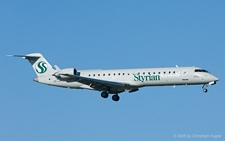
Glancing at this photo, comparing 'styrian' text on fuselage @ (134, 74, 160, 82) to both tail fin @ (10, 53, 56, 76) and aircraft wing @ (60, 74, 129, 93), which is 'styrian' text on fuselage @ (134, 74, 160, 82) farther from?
tail fin @ (10, 53, 56, 76)

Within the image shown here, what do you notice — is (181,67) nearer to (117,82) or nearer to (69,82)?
(117,82)

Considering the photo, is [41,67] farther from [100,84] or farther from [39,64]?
[100,84]

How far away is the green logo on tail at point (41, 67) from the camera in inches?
2299

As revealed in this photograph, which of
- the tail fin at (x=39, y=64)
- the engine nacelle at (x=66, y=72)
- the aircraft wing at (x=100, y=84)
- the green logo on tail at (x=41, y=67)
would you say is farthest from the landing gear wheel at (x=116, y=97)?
the green logo on tail at (x=41, y=67)

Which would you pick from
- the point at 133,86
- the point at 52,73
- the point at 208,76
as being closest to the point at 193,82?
the point at 208,76

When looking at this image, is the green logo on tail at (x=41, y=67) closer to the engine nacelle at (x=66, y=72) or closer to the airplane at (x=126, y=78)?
the airplane at (x=126, y=78)

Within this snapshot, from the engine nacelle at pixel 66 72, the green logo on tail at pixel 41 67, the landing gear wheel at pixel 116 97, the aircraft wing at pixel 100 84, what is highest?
the green logo on tail at pixel 41 67

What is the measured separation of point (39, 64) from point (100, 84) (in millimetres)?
8563

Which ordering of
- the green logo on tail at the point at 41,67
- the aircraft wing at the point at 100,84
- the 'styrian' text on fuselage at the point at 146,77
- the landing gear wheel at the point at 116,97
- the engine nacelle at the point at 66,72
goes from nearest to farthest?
1. the 'styrian' text on fuselage at the point at 146,77
2. the aircraft wing at the point at 100,84
3. the engine nacelle at the point at 66,72
4. the landing gear wheel at the point at 116,97
5. the green logo on tail at the point at 41,67

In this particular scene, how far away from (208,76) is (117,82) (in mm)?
8778

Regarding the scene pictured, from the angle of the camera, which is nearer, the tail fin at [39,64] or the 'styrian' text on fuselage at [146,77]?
the 'styrian' text on fuselage at [146,77]

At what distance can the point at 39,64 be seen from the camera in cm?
5888

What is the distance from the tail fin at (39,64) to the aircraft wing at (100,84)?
566 cm

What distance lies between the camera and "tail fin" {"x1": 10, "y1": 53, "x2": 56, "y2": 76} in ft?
191
